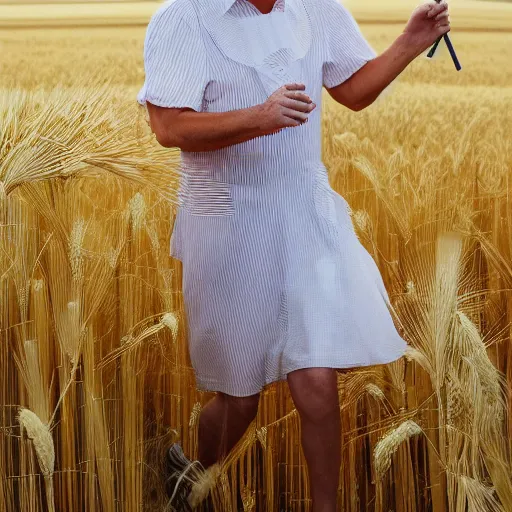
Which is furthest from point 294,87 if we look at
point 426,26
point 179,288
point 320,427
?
point 320,427

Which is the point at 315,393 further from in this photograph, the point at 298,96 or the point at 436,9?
the point at 436,9

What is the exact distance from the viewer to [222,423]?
1883 mm

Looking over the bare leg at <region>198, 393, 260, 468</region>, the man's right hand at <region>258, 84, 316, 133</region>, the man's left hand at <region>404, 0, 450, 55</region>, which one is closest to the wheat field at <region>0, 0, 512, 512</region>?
the bare leg at <region>198, 393, 260, 468</region>

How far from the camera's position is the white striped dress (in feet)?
5.53

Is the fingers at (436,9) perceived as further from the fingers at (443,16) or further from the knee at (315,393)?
the knee at (315,393)

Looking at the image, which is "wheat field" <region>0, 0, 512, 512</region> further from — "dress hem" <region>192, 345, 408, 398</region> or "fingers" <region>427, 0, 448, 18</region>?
"fingers" <region>427, 0, 448, 18</region>

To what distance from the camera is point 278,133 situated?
5.60 feet

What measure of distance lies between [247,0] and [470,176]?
1.89 feet

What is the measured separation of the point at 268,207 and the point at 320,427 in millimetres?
406

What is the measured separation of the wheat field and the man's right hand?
309mm

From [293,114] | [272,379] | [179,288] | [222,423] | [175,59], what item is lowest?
[222,423]

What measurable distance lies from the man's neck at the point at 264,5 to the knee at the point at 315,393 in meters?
0.65

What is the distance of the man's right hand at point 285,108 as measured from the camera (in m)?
1.55

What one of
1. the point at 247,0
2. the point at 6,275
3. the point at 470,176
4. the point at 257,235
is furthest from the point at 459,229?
the point at 6,275
